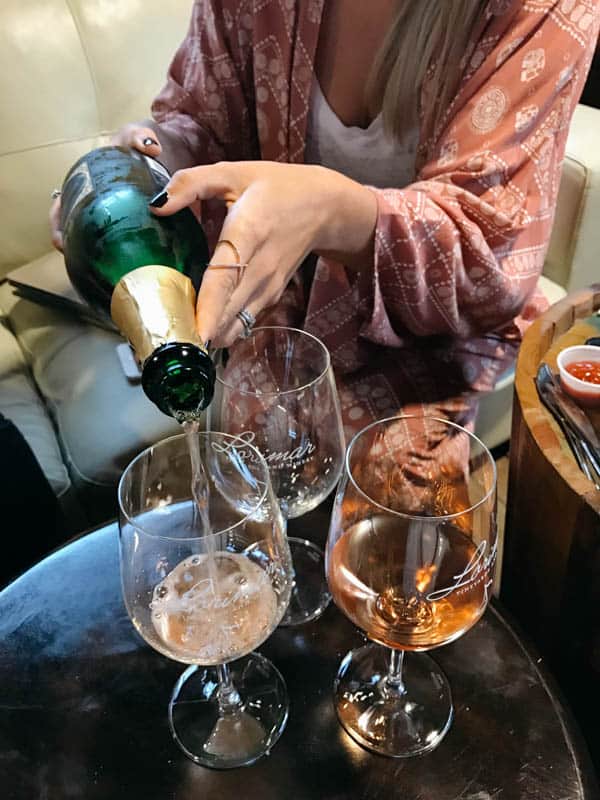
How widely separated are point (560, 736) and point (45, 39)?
1.36 m

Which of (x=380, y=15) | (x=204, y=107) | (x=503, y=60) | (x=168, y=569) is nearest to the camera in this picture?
(x=168, y=569)

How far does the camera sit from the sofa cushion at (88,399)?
1.08 meters

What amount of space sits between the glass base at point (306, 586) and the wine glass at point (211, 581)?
2.0 inches

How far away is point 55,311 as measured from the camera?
134 cm

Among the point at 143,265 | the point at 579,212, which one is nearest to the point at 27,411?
the point at 143,265

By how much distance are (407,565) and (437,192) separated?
1.43ft

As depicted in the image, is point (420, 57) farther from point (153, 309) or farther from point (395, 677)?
point (395, 677)

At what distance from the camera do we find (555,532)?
0.73 meters

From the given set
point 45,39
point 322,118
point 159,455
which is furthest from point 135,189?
point 45,39

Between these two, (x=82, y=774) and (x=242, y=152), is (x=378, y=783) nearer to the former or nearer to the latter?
(x=82, y=774)

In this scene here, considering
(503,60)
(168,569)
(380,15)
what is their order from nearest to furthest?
(168,569), (503,60), (380,15)

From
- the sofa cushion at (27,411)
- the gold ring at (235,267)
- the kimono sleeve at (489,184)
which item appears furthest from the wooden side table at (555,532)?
the sofa cushion at (27,411)

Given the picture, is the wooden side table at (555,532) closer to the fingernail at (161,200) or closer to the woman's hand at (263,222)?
the woman's hand at (263,222)

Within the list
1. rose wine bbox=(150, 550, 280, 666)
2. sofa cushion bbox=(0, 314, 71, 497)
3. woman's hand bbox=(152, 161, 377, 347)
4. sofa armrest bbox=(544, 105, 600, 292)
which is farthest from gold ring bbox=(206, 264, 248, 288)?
sofa armrest bbox=(544, 105, 600, 292)
